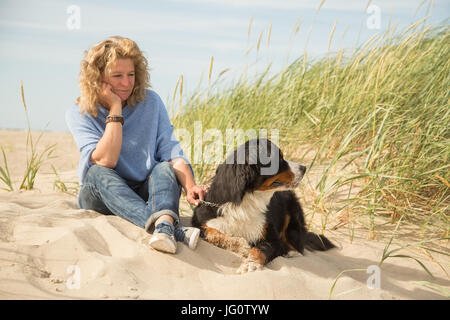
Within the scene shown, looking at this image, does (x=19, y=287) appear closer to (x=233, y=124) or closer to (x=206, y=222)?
(x=206, y=222)

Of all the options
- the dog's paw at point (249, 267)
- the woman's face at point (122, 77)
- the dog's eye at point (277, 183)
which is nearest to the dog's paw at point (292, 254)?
the dog's paw at point (249, 267)

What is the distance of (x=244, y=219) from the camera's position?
3.26 m

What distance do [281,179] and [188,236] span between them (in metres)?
0.82

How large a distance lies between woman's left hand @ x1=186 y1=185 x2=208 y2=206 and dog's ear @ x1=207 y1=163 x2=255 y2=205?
0.15m

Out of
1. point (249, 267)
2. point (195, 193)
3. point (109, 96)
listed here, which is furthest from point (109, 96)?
point (249, 267)

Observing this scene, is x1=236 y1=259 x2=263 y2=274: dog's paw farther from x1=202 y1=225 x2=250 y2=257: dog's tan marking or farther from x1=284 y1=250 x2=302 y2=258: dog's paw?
x1=284 y1=250 x2=302 y2=258: dog's paw

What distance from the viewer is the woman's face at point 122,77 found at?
3.53m

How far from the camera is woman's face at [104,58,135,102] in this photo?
3.53 m

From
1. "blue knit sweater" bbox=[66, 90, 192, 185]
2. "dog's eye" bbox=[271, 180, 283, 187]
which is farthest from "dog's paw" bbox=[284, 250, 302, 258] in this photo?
"blue knit sweater" bbox=[66, 90, 192, 185]

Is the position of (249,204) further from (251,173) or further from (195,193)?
(195,193)

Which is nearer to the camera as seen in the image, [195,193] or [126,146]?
[195,193]

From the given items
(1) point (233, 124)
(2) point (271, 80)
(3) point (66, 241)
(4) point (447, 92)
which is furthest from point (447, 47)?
(3) point (66, 241)

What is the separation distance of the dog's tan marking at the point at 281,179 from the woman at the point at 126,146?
0.52m

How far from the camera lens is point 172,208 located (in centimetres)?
323
